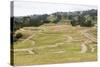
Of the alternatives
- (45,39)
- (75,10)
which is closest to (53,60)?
(45,39)

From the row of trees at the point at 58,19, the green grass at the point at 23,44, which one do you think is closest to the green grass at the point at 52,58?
the green grass at the point at 23,44

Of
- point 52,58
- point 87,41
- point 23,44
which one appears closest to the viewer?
point 23,44

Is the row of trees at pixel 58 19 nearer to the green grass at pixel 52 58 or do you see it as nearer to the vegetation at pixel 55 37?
the vegetation at pixel 55 37

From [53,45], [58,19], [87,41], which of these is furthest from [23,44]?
[87,41]

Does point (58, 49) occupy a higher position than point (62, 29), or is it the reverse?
point (62, 29)

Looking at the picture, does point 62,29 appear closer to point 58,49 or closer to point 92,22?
point 58,49

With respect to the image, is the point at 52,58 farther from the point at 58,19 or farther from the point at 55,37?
the point at 58,19

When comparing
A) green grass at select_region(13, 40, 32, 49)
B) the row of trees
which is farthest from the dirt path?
green grass at select_region(13, 40, 32, 49)
